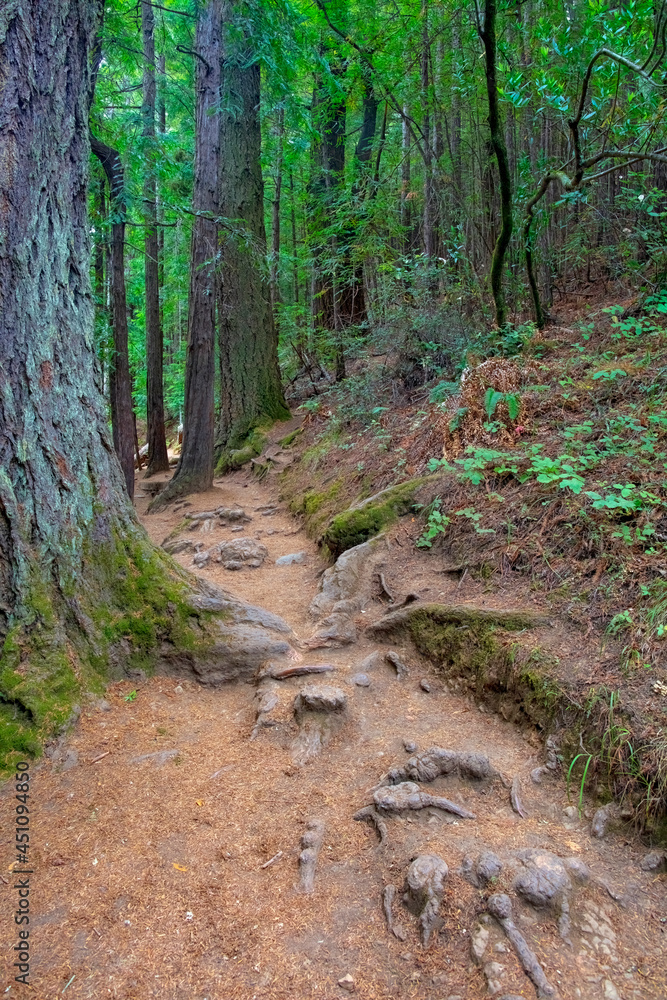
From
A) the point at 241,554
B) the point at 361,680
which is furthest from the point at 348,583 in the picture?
the point at 241,554

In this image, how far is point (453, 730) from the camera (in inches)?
120

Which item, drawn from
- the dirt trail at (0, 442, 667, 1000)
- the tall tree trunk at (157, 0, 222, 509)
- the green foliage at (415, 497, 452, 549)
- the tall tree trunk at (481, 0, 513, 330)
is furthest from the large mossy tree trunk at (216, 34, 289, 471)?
the dirt trail at (0, 442, 667, 1000)

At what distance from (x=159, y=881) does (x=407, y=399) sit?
21.4ft

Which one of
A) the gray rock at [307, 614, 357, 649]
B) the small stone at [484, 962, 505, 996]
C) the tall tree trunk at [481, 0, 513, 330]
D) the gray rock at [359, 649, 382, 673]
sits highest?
the tall tree trunk at [481, 0, 513, 330]

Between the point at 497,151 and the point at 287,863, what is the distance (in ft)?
21.5

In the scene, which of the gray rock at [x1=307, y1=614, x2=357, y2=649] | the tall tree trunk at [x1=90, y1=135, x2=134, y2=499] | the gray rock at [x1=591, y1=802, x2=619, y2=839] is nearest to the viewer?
the gray rock at [x1=591, y1=802, x2=619, y2=839]

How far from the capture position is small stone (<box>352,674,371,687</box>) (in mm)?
3527

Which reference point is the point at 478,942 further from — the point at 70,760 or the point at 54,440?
the point at 54,440

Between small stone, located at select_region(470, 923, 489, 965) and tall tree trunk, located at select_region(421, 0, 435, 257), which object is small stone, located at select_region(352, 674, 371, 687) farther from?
tall tree trunk, located at select_region(421, 0, 435, 257)

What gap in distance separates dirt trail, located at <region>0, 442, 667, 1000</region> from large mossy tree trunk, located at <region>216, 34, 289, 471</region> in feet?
24.7

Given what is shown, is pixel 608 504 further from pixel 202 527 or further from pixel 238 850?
pixel 202 527

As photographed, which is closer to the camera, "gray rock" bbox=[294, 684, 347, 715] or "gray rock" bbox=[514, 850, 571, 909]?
"gray rock" bbox=[514, 850, 571, 909]

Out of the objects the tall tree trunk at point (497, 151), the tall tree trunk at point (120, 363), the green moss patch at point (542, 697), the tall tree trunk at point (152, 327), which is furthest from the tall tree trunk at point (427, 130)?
Result: the green moss patch at point (542, 697)

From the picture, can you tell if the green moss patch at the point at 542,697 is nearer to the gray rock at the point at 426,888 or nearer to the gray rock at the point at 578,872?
the gray rock at the point at 578,872
